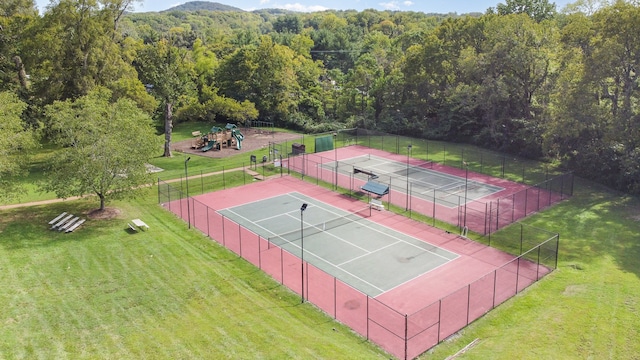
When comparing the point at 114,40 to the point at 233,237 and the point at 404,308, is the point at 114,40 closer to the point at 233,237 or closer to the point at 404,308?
the point at 233,237

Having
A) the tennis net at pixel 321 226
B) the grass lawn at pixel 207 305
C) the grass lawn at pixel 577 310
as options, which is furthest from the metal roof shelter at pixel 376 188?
the grass lawn at pixel 207 305

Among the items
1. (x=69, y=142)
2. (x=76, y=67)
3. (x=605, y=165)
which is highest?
(x=76, y=67)

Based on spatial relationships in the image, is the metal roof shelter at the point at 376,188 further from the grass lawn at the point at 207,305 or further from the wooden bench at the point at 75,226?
the wooden bench at the point at 75,226

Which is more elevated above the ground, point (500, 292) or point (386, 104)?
point (386, 104)

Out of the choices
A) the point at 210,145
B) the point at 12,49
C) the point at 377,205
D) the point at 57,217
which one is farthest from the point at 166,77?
the point at 377,205

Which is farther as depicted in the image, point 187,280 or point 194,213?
point 194,213

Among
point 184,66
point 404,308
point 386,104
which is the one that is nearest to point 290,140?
point 386,104

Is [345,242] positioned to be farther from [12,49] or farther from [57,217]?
[12,49]
